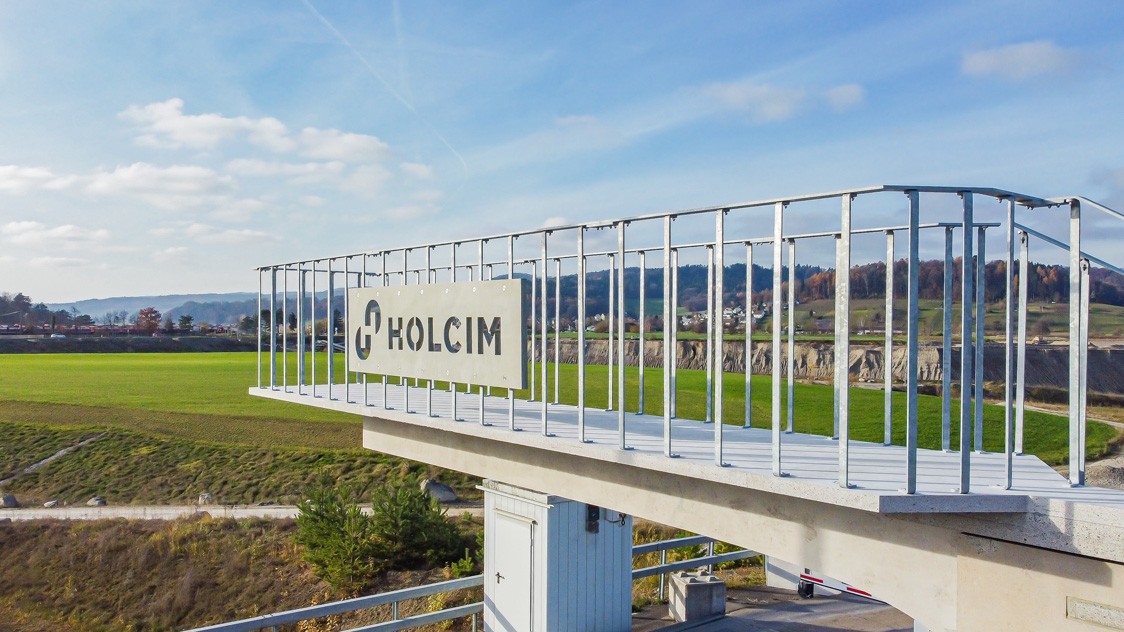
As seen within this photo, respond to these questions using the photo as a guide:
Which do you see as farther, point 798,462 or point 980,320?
point 798,462

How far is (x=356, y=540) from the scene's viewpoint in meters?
15.0

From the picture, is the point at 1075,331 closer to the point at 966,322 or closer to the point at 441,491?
the point at 966,322

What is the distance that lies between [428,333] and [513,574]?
3298 mm

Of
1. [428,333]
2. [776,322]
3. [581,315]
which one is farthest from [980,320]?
[428,333]

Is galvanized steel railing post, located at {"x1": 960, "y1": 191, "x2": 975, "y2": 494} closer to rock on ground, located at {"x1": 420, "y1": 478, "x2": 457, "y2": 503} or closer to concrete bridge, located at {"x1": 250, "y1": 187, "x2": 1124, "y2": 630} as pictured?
concrete bridge, located at {"x1": 250, "y1": 187, "x2": 1124, "y2": 630}

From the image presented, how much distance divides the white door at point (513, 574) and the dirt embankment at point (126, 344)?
182 ft

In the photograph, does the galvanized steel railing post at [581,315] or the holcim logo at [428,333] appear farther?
the holcim logo at [428,333]

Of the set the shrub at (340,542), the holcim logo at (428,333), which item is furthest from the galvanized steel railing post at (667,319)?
the shrub at (340,542)

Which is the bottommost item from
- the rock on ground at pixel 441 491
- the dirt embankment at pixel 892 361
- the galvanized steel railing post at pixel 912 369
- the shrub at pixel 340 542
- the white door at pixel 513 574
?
the rock on ground at pixel 441 491

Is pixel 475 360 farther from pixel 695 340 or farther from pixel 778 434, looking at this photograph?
pixel 695 340

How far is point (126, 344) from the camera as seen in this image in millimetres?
59531

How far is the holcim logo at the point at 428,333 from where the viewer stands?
303 inches

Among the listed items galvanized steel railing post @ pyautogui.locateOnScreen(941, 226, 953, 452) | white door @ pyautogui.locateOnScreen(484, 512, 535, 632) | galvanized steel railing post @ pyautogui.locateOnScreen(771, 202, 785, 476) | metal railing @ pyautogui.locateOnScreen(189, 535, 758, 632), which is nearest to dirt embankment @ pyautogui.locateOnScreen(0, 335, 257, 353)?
metal railing @ pyautogui.locateOnScreen(189, 535, 758, 632)

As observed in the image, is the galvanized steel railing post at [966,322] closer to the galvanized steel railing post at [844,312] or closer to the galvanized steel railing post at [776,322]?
the galvanized steel railing post at [844,312]
